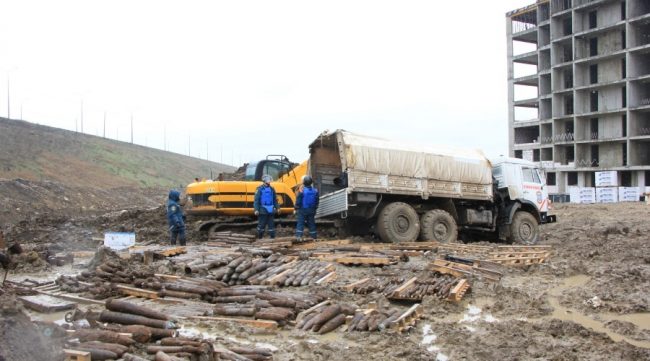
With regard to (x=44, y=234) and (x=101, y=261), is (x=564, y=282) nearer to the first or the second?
(x=101, y=261)

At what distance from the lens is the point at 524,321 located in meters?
7.52

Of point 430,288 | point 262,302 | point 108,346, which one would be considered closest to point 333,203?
point 430,288

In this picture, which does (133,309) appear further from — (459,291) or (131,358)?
(459,291)

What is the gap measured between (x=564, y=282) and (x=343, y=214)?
608 centimetres

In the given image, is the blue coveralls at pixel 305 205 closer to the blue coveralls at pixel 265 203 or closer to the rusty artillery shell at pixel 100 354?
the blue coveralls at pixel 265 203

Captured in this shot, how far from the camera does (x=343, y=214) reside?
14875mm

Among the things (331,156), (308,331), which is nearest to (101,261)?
(308,331)

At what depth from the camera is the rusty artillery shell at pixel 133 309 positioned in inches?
262

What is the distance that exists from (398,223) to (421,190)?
48.3 inches

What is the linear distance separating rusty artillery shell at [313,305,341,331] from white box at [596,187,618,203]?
159 ft

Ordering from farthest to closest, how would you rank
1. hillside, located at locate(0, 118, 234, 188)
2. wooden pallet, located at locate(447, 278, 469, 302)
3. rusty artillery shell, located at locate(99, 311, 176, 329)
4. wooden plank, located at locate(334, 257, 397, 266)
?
1. hillside, located at locate(0, 118, 234, 188)
2. wooden plank, located at locate(334, 257, 397, 266)
3. wooden pallet, located at locate(447, 278, 469, 302)
4. rusty artillery shell, located at locate(99, 311, 176, 329)

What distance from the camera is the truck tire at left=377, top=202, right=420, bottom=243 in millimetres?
15141

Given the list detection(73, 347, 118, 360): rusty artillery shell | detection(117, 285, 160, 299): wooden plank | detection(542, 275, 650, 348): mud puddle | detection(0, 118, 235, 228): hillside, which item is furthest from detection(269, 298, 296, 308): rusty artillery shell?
detection(0, 118, 235, 228): hillside

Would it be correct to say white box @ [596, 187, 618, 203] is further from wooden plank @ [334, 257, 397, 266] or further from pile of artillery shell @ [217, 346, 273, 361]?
pile of artillery shell @ [217, 346, 273, 361]
